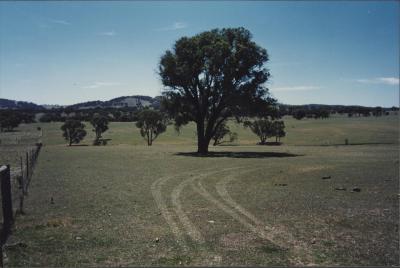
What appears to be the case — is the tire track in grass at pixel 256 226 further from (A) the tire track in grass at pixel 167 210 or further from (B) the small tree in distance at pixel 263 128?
(B) the small tree in distance at pixel 263 128

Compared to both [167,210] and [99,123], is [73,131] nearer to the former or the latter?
[99,123]

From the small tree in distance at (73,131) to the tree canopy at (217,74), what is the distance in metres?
78.7

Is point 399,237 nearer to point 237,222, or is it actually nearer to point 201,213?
point 237,222

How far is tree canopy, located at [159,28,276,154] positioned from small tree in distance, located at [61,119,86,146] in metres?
78.7

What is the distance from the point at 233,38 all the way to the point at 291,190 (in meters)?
33.1

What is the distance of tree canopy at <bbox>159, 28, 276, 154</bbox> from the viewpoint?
156 ft

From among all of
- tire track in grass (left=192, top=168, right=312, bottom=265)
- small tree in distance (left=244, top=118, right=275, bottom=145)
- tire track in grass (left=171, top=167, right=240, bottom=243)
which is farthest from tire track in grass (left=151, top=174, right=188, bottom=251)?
small tree in distance (left=244, top=118, right=275, bottom=145)

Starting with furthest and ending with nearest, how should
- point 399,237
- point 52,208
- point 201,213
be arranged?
point 52,208 < point 201,213 < point 399,237

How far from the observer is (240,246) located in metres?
10.7

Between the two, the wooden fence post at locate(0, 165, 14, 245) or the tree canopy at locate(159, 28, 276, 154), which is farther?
the tree canopy at locate(159, 28, 276, 154)

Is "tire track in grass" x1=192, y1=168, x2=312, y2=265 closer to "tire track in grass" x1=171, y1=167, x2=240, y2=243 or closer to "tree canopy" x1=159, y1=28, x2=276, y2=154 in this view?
"tire track in grass" x1=171, y1=167, x2=240, y2=243

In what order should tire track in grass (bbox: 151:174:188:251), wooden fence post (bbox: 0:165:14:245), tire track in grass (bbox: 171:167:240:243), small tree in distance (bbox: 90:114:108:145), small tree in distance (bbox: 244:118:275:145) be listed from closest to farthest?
tire track in grass (bbox: 151:174:188:251) < tire track in grass (bbox: 171:167:240:243) < wooden fence post (bbox: 0:165:14:245) < small tree in distance (bbox: 244:118:275:145) < small tree in distance (bbox: 90:114:108:145)

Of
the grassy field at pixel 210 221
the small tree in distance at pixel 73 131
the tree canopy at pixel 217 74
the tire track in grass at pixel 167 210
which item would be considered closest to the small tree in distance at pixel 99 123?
the small tree in distance at pixel 73 131

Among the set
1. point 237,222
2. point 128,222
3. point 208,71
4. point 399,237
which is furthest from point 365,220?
point 208,71
